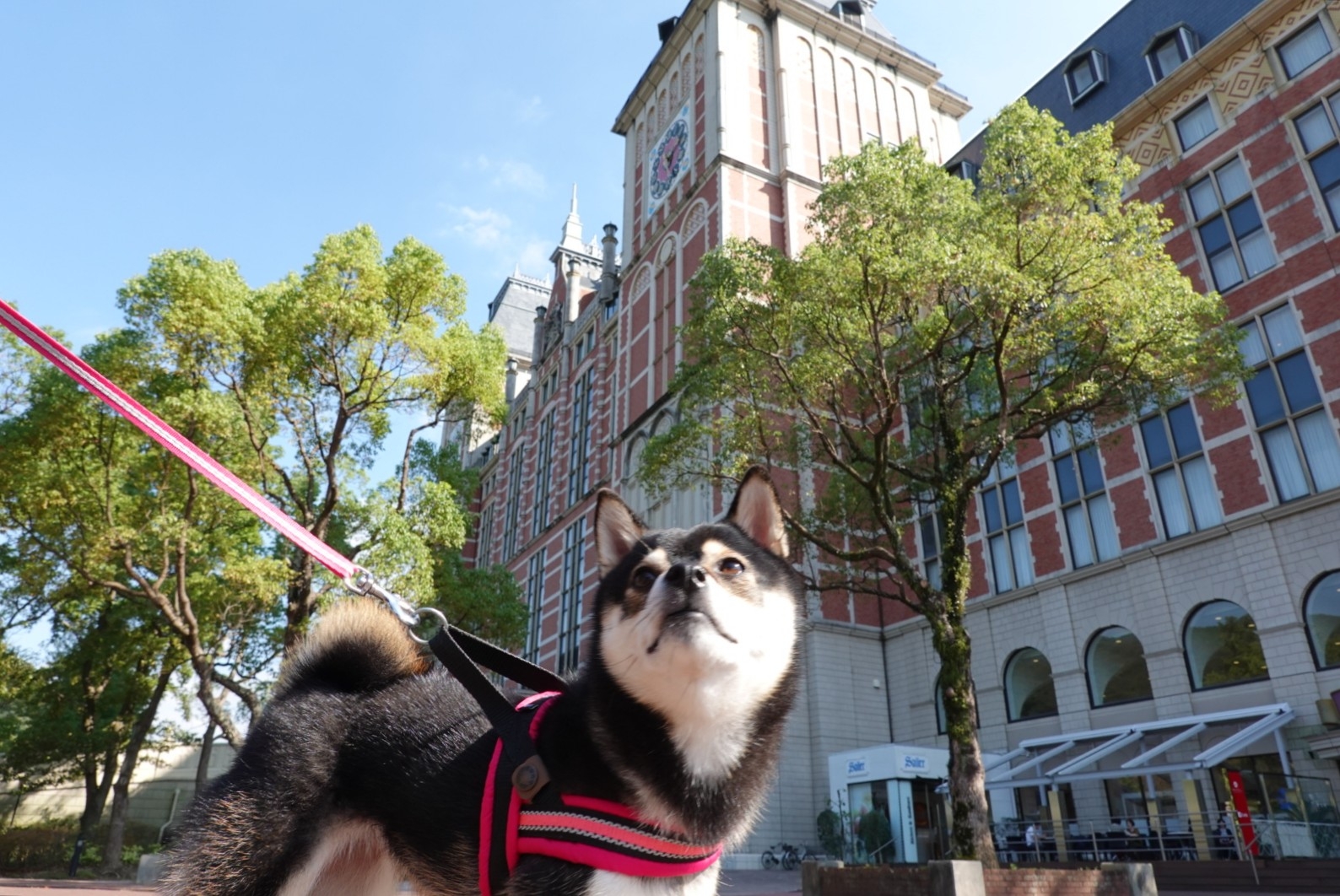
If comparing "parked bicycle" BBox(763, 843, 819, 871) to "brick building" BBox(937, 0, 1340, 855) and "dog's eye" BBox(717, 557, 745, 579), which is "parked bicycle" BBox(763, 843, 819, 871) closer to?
"brick building" BBox(937, 0, 1340, 855)

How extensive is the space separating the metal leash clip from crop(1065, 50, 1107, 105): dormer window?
27851 millimetres

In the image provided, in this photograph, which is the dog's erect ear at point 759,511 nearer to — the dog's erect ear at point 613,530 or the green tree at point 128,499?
the dog's erect ear at point 613,530

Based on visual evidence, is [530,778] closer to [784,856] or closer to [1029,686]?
[784,856]

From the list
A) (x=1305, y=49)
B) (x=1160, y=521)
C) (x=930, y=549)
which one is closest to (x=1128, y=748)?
(x=1160, y=521)

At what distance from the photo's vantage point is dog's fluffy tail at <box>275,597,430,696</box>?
2598 mm

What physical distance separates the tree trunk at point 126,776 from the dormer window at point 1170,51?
31.0 metres

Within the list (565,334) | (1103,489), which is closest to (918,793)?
(1103,489)

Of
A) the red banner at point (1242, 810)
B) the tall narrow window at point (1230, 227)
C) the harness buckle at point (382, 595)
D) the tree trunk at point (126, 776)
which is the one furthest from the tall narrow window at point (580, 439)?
the harness buckle at point (382, 595)

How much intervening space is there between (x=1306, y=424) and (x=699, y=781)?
20.4 metres

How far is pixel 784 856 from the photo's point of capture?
67.6 ft

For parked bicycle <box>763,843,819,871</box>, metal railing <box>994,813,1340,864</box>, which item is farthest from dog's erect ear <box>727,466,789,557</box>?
parked bicycle <box>763,843,819,871</box>

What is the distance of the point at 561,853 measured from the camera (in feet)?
6.26

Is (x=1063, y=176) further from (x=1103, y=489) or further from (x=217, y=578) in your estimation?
(x=217, y=578)

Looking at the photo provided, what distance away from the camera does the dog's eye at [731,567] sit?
2.18 meters
